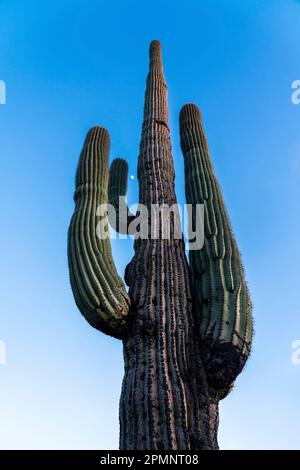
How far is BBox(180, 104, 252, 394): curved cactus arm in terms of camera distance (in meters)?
3.10

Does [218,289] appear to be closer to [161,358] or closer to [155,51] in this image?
[161,358]

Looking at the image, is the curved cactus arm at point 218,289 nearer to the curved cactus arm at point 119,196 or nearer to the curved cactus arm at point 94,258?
the curved cactus arm at point 94,258

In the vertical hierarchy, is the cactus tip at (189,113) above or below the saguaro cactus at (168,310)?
above

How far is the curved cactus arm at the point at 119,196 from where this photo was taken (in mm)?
5037

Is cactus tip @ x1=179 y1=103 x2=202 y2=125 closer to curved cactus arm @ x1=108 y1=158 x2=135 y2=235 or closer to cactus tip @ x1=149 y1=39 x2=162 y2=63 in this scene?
curved cactus arm @ x1=108 y1=158 x2=135 y2=235

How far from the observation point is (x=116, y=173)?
5.86 m

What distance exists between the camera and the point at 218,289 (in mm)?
3391

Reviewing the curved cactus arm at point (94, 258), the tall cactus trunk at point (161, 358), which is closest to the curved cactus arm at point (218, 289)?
the tall cactus trunk at point (161, 358)

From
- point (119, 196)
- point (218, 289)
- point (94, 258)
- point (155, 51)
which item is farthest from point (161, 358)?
point (155, 51)

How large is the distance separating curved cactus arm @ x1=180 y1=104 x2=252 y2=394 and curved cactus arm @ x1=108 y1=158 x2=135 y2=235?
94 centimetres

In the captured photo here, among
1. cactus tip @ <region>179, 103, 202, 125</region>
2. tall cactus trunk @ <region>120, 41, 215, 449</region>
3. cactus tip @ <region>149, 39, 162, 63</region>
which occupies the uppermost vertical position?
cactus tip @ <region>149, 39, 162, 63</region>

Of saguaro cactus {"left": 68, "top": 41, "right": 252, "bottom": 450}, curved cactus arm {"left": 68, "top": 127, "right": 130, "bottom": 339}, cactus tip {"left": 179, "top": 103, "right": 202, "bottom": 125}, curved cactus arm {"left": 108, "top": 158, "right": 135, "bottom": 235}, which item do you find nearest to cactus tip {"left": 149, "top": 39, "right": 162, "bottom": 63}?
cactus tip {"left": 179, "top": 103, "right": 202, "bottom": 125}

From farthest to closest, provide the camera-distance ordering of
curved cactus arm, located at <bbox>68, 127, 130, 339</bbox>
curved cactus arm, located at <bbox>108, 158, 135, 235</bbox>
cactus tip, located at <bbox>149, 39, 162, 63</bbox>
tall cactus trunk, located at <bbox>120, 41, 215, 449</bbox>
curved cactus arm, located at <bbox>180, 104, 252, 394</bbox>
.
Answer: cactus tip, located at <bbox>149, 39, 162, 63</bbox>
curved cactus arm, located at <bbox>108, 158, 135, 235</bbox>
curved cactus arm, located at <bbox>68, 127, 130, 339</bbox>
curved cactus arm, located at <bbox>180, 104, 252, 394</bbox>
tall cactus trunk, located at <bbox>120, 41, 215, 449</bbox>
